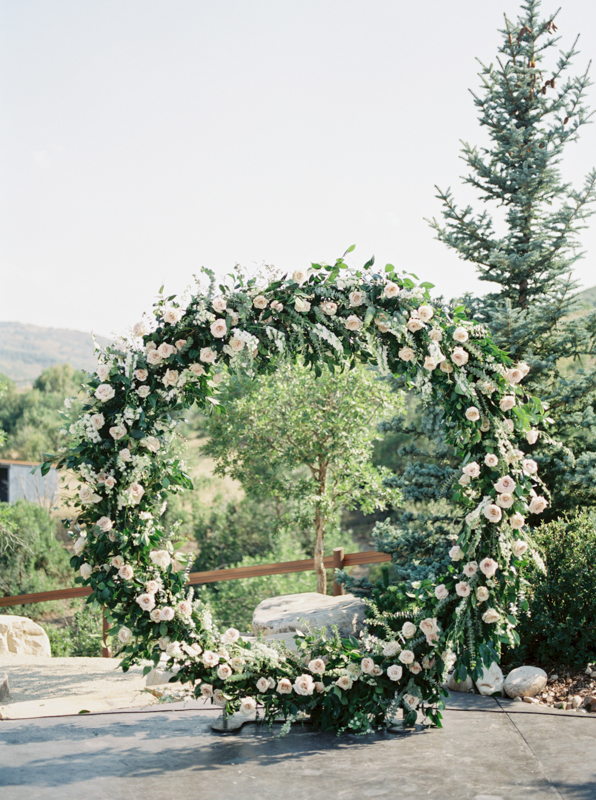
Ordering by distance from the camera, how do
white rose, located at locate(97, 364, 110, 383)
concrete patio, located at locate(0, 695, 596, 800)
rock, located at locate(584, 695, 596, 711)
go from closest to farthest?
concrete patio, located at locate(0, 695, 596, 800) → white rose, located at locate(97, 364, 110, 383) → rock, located at locate(584, 695, 596, 711)

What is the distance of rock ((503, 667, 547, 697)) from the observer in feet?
12.5

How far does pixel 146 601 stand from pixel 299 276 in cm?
182

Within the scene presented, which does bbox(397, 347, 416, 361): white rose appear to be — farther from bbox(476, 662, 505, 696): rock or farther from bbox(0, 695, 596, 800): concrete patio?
bbox(476, 662, 505, 696): rock

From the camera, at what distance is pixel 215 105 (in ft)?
25.9

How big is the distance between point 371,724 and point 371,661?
406 millimetres

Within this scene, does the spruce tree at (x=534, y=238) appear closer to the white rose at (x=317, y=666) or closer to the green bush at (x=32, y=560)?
the white rose at (x=317, y=666)

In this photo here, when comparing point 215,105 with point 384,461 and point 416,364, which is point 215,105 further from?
point 384,461

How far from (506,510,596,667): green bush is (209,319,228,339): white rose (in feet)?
8.84

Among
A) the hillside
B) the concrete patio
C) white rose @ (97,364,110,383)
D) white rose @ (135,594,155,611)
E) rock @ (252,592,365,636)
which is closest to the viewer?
the concrete patio

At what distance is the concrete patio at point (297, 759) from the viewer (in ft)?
8.75

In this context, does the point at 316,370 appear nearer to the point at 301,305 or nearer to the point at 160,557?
the point at 301,305

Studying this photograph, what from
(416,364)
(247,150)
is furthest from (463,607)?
(247,150)

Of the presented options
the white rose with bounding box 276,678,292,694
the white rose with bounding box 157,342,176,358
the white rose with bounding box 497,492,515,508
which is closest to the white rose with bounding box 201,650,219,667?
the white rose with bounding box 276,678,292,694

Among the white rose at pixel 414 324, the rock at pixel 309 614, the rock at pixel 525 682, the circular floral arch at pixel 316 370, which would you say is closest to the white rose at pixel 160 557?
the circular floral arch at pixel 316 370
